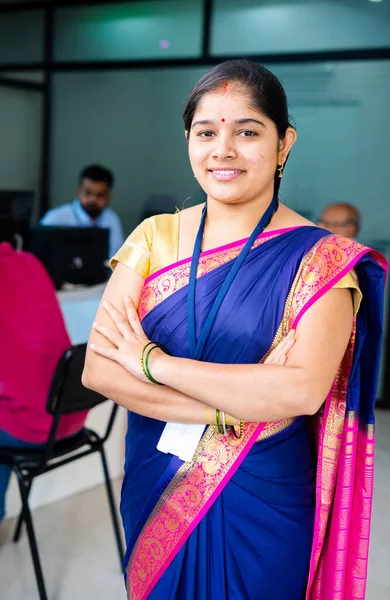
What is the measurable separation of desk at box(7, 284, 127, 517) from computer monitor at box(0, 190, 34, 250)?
0.39m

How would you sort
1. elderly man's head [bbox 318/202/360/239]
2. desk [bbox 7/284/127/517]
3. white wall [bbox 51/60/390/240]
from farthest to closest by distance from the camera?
white wall [bbox 51/60/390/240]
elderly man's head [bbox 318/202/360/239]
desk [bbox 7/284/127/517]

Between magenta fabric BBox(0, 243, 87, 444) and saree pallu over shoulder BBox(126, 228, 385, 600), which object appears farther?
magenta fabric BBox(0, 243, 87, 444)

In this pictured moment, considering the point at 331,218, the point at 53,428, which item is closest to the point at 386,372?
the point at 331,218

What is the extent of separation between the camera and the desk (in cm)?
311

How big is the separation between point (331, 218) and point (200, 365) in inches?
131

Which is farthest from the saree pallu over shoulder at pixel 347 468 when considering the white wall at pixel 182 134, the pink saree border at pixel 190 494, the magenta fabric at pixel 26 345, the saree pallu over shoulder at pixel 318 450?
the white wall at pixel 182 134

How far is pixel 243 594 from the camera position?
129cm

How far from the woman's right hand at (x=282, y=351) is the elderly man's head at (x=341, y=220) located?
3.23m

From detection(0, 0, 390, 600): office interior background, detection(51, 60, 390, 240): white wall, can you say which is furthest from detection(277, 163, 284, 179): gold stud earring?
detection(51, 60, 390, 240): white wall

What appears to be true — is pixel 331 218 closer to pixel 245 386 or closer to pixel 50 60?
pixel 50 60

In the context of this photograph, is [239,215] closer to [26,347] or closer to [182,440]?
[182,440]

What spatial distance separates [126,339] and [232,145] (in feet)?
1.20

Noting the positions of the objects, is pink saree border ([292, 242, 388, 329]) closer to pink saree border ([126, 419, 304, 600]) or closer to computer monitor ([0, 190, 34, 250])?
A: pink saree border ([126, 419, 304, 600])

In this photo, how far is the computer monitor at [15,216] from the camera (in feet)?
11.4
